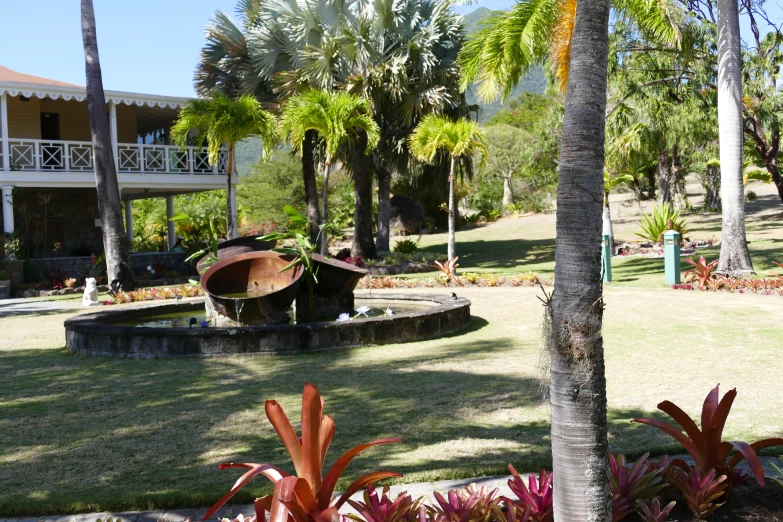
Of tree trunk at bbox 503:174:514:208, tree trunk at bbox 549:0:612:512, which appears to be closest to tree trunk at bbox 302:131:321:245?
tree trunk at bbox 549:0:612:512

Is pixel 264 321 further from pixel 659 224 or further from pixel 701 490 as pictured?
pixel 659 224

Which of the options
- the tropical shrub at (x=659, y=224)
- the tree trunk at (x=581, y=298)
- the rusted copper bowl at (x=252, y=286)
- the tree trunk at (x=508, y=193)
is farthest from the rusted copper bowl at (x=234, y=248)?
the tree trunk at (x=508, y=193)

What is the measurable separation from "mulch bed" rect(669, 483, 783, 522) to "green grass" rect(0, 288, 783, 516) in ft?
3.24

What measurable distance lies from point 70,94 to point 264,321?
541 inches

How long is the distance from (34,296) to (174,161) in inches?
248

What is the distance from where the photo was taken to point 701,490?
345 cm

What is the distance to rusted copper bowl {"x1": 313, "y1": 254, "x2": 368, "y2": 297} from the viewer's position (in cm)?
1004

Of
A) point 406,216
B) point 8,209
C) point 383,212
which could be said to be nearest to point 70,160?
point 8,209

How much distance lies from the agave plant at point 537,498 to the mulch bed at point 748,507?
569 mm

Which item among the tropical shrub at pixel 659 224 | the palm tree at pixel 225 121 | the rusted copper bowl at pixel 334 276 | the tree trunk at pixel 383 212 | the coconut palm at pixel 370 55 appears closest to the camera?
the rusted copper bowl at pixel 334 276

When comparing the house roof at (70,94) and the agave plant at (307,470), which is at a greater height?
the house roof at (70,94)

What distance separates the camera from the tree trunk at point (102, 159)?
58.3 feet

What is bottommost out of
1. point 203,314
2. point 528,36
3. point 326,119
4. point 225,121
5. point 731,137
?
point 203,314

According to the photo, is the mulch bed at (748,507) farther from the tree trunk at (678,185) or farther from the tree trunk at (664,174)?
the tree trunk at (678,185)
